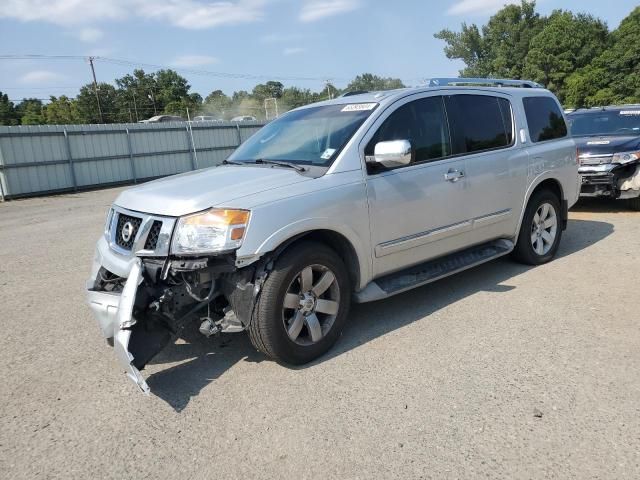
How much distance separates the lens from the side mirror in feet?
12.0

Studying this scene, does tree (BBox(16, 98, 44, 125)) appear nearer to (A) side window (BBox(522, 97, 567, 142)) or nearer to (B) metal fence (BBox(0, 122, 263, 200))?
(B) metal fence (BBox(0, 122, 263, 200))

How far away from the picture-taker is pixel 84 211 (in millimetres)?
12844

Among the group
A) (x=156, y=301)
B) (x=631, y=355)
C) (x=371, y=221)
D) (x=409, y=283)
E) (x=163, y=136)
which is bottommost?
(x=631, y=355)

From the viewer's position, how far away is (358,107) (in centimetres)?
422

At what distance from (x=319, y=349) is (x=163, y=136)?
19.7 m

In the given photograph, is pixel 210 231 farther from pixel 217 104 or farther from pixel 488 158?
pixel 217 104

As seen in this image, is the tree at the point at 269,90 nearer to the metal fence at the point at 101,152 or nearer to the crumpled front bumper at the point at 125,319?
the metal fence at the point at 101,152

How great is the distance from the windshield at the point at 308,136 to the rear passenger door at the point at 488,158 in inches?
41.0

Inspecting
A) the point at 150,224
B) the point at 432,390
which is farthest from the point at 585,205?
the point at 150,224

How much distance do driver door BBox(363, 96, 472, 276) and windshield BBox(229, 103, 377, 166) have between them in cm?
23

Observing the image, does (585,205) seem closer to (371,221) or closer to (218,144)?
(371,221)

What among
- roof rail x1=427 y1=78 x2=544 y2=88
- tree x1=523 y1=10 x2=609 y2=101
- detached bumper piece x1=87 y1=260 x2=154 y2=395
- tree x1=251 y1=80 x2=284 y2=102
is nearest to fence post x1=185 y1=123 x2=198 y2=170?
roof rail x1=427 y1=78 x2=544 y2=88

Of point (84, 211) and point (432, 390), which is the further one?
point (84, 211)

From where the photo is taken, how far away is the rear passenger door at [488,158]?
15.3ft
